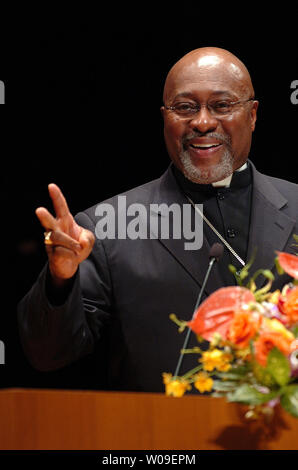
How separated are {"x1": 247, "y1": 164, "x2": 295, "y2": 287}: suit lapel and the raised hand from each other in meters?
0.57

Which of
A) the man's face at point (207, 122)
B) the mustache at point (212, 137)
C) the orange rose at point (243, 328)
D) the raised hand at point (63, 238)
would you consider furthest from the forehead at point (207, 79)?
the orange rose at point (243, 328)

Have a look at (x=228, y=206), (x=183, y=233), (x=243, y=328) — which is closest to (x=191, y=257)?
(x=183, y=233)

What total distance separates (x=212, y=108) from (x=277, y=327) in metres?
0.95

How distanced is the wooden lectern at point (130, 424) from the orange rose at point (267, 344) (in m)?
0.09

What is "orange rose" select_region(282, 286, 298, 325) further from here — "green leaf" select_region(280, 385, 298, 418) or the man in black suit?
the man in black suit

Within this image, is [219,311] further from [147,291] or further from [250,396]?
[147,291]

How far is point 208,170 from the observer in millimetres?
2242

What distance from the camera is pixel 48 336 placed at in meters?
1.92

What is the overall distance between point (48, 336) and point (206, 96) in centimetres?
75

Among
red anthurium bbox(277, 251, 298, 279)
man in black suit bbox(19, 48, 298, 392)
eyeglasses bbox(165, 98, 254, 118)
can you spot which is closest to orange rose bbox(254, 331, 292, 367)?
red anthurium bbox(277, 251, 298, 279)

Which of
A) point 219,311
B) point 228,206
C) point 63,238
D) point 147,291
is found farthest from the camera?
point 228,206

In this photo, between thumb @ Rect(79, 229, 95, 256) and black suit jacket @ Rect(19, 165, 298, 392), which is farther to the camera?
black suit jacket @ Rect(19, 165, 298, 392)

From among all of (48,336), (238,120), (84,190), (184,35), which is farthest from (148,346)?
(184,35)

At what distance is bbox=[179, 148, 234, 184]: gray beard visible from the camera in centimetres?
224
